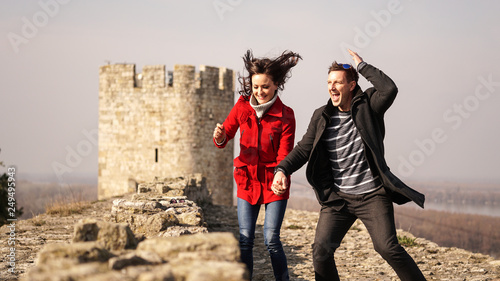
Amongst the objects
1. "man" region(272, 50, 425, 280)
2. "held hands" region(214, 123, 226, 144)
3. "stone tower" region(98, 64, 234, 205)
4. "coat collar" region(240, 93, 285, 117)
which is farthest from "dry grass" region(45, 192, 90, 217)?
"stone tower" region(98, 64, 234, 205)

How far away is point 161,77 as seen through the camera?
18656mm

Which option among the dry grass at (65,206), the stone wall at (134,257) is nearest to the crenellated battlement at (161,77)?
the dry grass at (65,206)

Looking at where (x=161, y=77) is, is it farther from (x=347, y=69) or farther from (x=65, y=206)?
(x=347, y=69)

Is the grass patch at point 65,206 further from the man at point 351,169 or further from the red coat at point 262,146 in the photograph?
the man at point 351,169

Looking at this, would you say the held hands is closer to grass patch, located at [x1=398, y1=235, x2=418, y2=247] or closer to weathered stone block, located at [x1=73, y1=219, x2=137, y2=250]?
weathered stone block, located at [x1=73, y1=219, x2=137, y2=250]

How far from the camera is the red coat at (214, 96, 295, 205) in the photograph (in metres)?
4.47

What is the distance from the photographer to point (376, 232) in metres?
3.91

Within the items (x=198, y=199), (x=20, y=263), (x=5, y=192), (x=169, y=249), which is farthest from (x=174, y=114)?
(x=169, y=249)

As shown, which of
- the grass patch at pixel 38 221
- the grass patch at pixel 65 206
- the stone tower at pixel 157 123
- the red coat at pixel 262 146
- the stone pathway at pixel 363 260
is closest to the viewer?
the red coat at pixel 262 146

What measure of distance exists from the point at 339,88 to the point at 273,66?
66 centimetres

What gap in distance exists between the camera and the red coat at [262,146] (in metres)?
4.47

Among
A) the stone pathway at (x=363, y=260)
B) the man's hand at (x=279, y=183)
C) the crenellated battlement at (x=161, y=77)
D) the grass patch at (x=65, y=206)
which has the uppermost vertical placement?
the crenellated battlement at (x=161, y=77)

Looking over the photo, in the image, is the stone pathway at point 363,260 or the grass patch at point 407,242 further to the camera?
the grass patch at point 407,242

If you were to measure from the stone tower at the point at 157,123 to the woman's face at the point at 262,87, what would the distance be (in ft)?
46.4
